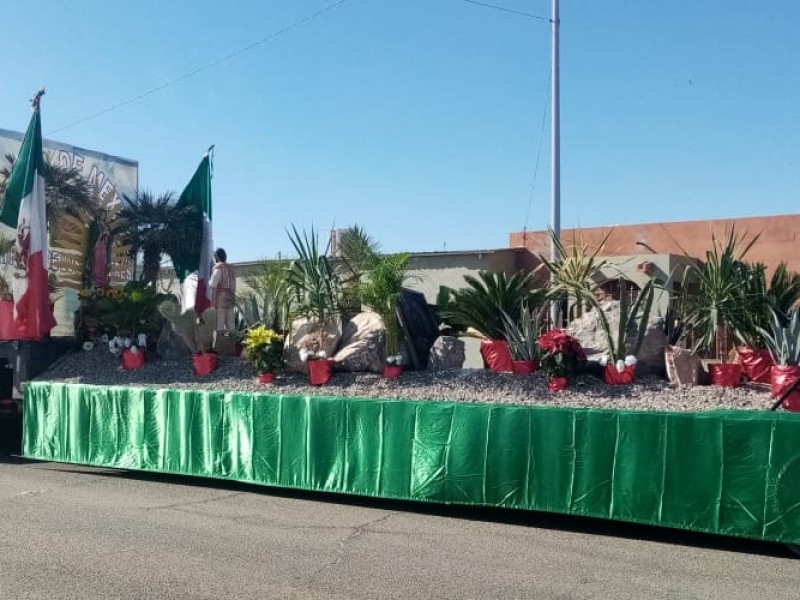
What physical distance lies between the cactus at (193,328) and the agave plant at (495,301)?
410 centimetres

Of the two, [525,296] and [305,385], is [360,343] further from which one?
[525,296]

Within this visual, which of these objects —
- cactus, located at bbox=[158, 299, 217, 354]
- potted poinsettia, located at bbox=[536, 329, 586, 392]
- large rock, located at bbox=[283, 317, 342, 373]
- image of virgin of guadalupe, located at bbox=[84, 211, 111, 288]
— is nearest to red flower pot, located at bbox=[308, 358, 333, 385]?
large rock, located at bbox=[283, 317, 342, 373]

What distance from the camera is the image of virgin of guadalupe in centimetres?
1736

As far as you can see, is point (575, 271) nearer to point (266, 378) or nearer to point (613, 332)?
point (613, 332)

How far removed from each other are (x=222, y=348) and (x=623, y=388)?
6.41m

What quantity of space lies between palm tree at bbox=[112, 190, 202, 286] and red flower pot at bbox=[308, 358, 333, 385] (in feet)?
21.6

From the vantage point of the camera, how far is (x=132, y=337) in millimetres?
13719

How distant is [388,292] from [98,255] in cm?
930

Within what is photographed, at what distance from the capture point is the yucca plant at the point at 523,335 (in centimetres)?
994

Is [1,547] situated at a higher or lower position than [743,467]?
lower

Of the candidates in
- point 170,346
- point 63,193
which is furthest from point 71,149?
point 170,346

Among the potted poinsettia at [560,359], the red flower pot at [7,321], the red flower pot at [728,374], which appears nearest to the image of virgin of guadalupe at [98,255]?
the red flower pot at [7,321]

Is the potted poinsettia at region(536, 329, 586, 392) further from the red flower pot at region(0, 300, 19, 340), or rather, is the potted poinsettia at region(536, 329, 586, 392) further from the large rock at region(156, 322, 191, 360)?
the red flower pot at region(0, 300, 19, 340)

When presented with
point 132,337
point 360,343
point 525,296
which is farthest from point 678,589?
point 132,337
